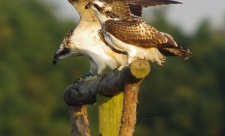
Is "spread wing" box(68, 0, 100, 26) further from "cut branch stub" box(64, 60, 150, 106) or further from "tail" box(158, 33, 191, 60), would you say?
"cut branch stub" box(64, 60, 150, 106)

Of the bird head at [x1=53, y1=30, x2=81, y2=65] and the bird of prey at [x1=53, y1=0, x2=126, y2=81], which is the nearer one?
the bird of prey at [x1=53, y1=0, x2=126, y2=81]

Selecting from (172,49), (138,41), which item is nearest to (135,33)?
(138,41)

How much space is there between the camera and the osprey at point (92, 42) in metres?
13.5

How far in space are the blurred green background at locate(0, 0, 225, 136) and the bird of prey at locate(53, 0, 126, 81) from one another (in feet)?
80.2

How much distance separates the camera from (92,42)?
13828 millimetres

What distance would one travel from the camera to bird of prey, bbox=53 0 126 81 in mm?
13586

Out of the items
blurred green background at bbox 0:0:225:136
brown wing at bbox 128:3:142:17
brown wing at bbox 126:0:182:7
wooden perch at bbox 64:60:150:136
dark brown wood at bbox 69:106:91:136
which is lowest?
blurred green background at bbox 0:0:225:136

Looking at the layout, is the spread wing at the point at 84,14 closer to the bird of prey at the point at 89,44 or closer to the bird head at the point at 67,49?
the bird of prey at the point at 89,44

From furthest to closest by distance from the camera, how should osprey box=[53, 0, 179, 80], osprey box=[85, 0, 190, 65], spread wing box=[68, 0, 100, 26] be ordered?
spread wing box=[68, 0, 100, 26], osprey box=[53, 0, 179, 80], osprey box=[85, 0, 190, 65]

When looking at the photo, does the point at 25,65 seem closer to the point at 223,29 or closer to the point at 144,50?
the point at 223,29

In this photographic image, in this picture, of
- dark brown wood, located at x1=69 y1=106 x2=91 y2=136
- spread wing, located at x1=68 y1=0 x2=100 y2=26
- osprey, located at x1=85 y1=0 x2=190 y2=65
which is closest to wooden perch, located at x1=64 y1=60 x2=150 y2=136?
dark brown wood, located at x1=69 y1=106 x2=91 y2=136

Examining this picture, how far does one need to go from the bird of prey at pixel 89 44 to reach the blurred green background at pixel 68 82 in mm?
24451

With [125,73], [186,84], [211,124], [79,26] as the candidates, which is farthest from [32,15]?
[125,73]

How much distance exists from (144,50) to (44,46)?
3366 cm
